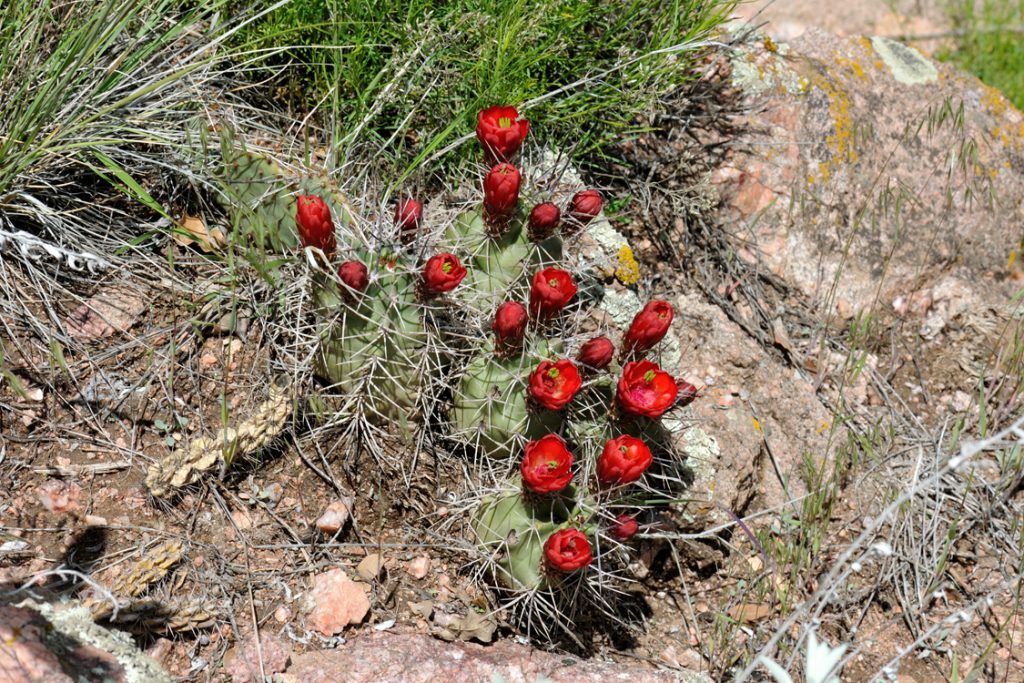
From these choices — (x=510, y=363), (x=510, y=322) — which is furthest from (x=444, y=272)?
(x=510, y=363)

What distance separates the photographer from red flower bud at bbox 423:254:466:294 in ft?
7.98

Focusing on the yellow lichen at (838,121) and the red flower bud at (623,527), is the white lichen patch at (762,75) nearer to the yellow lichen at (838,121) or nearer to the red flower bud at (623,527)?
the yellow lichen at (838,121)

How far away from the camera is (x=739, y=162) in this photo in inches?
149

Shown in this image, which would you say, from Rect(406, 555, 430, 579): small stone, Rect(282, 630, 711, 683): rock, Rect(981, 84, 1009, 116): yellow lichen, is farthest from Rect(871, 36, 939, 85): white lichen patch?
Rect(406, 555, 430, 579): small stone

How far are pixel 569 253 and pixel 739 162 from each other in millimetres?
1224

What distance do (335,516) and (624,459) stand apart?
0.86m

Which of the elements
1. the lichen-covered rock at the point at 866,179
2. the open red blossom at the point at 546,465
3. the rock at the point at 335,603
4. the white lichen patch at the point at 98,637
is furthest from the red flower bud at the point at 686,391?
the white lichen patch at the point at 98,637

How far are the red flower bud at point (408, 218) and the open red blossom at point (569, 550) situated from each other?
3.09ft

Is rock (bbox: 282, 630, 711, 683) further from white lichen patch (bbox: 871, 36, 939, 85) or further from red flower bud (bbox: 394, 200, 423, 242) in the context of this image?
white lichen patch (bbox: 871, 36, 939, 85)

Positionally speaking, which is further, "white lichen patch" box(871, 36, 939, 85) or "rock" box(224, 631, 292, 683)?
"white lichen patch" box(871, 36, 939, 85)

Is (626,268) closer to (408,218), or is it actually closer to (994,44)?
(408,218)

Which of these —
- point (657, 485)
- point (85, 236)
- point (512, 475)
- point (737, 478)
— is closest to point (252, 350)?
point (85, 236)

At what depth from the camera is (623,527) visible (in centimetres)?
256

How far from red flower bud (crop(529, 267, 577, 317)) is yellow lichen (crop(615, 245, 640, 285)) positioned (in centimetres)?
84
